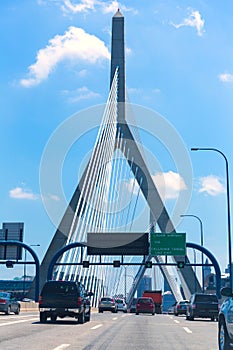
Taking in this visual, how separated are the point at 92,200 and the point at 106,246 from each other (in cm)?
429

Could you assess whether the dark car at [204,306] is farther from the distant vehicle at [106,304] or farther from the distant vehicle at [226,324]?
the distant vehicle at [226,324]

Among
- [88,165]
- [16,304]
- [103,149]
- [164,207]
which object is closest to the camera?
[16,304]

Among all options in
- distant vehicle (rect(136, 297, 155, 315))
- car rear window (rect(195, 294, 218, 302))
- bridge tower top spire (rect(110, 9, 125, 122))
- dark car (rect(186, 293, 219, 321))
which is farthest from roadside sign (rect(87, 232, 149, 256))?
car rear window (rect(195, 294, 218, 302))

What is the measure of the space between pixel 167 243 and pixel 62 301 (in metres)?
32.7

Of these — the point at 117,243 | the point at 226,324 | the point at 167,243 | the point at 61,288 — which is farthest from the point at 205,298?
the point at 167,243

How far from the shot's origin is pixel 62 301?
24.3m

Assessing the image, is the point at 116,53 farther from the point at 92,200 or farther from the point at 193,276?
the point at 193,276

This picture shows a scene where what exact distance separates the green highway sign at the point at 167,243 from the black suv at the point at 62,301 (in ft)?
103

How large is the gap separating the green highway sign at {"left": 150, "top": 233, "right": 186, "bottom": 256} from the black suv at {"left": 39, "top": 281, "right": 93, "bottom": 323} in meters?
31.2

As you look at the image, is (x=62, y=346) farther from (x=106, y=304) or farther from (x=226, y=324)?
(x=106, y=304)

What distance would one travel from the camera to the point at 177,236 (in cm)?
5603

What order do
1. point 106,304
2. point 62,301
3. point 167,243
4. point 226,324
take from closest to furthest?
point 226,324 → point 62,301 → point 106,304 → point 167,243

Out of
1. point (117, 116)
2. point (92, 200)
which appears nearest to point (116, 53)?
point (117, 116)

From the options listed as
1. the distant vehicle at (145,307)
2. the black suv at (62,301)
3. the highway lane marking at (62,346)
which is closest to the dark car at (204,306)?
the black suv at (62,301)
